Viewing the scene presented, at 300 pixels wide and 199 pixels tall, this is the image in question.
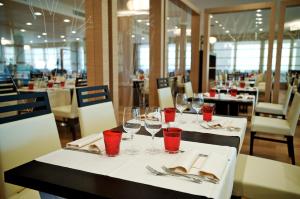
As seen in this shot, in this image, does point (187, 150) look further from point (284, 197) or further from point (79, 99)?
point (79, 99)

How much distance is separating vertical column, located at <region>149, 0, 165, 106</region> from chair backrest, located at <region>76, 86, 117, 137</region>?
222 centimetres

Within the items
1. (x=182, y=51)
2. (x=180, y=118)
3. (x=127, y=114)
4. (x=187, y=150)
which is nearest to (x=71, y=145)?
(x=127, y=114)

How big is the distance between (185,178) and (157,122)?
17.3 inches

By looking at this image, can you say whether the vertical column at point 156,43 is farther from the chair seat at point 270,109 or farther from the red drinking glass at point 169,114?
the red drinking glass at point 169,114

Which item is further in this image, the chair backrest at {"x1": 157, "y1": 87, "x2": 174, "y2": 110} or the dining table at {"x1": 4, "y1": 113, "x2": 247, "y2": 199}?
the chair backrest at {"x1": 157, "y1": 87, "x2": 174, "y2": 110}

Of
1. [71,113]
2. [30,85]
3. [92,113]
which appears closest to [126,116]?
[92,113]

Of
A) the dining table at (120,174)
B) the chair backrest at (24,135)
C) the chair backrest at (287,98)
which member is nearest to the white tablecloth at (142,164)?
the dining table at (120,174)

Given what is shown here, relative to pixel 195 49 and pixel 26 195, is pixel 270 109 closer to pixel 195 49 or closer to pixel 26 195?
pixel 195 49

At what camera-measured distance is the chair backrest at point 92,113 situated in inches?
72.4

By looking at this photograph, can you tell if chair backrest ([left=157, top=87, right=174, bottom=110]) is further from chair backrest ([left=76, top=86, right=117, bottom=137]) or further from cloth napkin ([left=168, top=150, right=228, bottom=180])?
cloth napkin ([left=168, top=150, right=228, bottom=180])

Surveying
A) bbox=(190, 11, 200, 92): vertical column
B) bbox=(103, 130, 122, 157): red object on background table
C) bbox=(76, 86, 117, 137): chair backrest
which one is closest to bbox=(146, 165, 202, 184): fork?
bbox=(103, 130, 122, 157): red object on background table

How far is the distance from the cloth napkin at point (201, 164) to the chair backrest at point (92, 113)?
3.02 feet

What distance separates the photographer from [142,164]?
1.09 metres

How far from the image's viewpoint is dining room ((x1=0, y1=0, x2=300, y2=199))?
1000 mm
